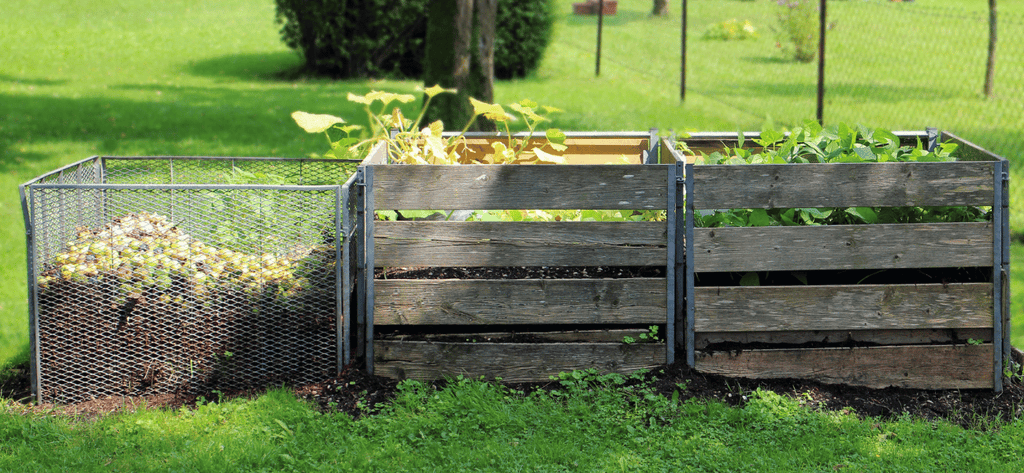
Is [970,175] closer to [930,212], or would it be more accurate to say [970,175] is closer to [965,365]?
[930,212]

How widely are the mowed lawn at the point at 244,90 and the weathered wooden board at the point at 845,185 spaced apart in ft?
6.06

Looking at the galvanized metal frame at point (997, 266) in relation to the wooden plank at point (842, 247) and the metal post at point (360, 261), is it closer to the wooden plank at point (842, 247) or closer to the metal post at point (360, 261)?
the wooden plank at point (842, 247)

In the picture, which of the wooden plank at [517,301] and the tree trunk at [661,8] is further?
the tree trunk at [661,8]

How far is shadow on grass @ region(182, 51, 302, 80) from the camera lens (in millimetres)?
16703

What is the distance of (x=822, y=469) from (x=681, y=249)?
109 cm

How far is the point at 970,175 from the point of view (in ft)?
11.9

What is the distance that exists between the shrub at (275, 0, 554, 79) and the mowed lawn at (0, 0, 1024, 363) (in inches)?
24.3

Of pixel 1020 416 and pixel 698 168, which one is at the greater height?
pixel 698 168

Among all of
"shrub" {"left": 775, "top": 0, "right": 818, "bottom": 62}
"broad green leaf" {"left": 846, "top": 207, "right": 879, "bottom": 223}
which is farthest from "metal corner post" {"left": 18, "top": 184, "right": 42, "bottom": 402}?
"shrub" {"left": 775, "top": 0, "right": 818, "bottom": 62}

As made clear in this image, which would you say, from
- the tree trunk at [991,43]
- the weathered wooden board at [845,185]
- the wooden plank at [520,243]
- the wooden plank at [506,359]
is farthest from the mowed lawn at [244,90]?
the wooden plank at [520,243]

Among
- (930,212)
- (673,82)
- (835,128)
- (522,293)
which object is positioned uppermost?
(673,82)

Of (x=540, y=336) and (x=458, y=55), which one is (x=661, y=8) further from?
(x=540, y=336)

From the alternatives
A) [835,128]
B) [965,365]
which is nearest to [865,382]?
[965,365]

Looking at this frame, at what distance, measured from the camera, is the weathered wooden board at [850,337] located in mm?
3740
